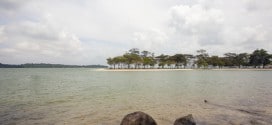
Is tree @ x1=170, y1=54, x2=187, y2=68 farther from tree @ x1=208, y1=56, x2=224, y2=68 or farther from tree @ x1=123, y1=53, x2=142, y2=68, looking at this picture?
tree @ x1=123, y1=53, x2=142, y2=68

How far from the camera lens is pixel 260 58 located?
171625 mm

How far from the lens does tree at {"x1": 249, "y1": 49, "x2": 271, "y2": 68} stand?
169663 millimetres

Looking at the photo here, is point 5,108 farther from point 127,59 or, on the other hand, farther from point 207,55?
point 207,55

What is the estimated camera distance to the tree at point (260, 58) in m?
170

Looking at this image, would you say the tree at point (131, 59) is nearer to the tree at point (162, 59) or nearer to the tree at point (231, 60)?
the tree at point (162, 59)

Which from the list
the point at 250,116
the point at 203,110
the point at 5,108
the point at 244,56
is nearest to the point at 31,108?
the point at 5,108

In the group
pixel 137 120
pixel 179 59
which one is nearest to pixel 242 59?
pixel 179 59

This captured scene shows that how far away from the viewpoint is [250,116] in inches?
690

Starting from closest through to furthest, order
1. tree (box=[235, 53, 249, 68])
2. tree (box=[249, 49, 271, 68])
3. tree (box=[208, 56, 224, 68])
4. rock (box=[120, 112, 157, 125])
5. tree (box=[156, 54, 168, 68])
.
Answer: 1. rock (box=[120, 112, 157, 125])
2. tree (box=[249, 49, 271, 68])
3. tree (box=[156, 54, 168, 68])
4. tree (box=[208, 56, 224, 68])
5. tree (box=[235, 53, 249, 68])

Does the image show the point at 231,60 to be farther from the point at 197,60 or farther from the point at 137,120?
the point at 137,120

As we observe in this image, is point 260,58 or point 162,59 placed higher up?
point 260,58

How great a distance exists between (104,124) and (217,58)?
597ft

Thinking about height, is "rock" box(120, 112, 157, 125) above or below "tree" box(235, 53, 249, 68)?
Result: below

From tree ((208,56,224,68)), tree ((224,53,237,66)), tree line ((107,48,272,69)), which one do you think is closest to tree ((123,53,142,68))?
tree line ((107,48,272,69))
